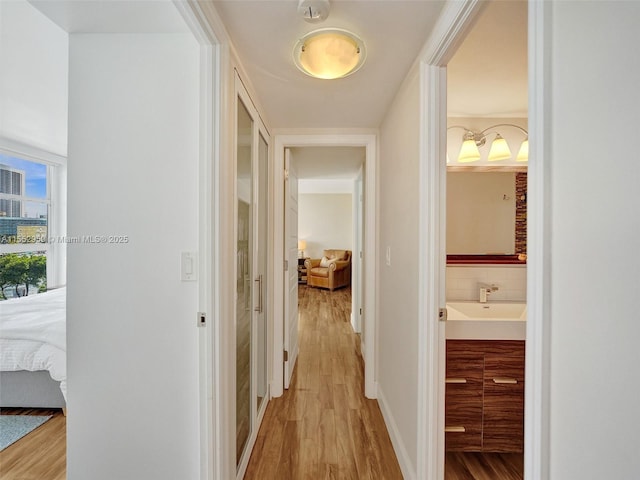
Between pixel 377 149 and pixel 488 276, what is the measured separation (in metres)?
1.31

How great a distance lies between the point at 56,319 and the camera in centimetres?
250

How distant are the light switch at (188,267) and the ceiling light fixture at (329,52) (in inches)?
40.2

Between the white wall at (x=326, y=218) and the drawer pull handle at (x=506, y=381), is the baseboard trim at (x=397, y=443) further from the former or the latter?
the white wall at (x=326, y=218)

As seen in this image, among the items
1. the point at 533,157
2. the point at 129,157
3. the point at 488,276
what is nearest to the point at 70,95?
the point at 129,157

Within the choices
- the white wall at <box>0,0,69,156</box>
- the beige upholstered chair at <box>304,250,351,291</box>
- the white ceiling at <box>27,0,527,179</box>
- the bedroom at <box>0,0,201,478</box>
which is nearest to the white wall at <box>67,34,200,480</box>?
the bedroom at <box>0,0,201,478</box>

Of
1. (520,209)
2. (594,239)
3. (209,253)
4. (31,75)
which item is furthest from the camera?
(520,209)

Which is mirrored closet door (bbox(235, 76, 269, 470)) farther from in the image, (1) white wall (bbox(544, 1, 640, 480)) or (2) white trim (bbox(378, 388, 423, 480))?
(1) white wall (bbox(544, 1, 640, 480))

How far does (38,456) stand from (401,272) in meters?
2.43

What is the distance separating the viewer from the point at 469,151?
7.23 feet

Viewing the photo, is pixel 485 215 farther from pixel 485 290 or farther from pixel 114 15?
pixel 114 15

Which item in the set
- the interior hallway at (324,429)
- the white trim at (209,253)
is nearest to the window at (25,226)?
the interior hallway at (324,429)

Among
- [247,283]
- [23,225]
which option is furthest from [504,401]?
[23,225]

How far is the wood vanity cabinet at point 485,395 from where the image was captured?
1.79 m

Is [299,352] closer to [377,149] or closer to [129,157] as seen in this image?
[377,149]
